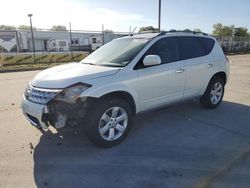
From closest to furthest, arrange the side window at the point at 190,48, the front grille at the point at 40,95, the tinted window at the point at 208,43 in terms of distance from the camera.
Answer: the front grille at the point at 40,95 < the side window at the point at 190,48 < the tinted window at the point at 208,43

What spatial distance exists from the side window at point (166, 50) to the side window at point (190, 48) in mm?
186

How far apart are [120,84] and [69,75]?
0.81 metres

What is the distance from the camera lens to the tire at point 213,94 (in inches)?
236

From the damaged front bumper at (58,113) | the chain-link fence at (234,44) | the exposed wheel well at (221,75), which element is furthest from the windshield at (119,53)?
the chain-link fence at (234,44)

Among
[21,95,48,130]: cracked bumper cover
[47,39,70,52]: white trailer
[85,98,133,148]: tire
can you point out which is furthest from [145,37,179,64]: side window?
[47,39,70,52]: white trailer

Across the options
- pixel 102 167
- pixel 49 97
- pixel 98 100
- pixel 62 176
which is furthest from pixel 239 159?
pixel 49 97

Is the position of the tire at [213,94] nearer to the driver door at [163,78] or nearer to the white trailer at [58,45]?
the driver door at [163,78]

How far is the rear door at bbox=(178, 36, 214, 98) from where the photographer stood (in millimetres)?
5311

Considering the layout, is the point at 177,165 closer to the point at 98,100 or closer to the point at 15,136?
the point at 98,100

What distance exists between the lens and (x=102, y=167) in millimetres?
3520

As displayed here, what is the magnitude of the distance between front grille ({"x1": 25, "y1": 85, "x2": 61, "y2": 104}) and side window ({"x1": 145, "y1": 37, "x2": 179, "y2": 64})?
188 centimetres

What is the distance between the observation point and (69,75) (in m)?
3.97

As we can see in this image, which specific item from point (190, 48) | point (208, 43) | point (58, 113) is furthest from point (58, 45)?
point (58, 113)

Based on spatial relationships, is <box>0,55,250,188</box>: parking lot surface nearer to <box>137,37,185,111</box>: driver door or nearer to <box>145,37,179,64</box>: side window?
<box>137,37,185,111</box>: driver door
